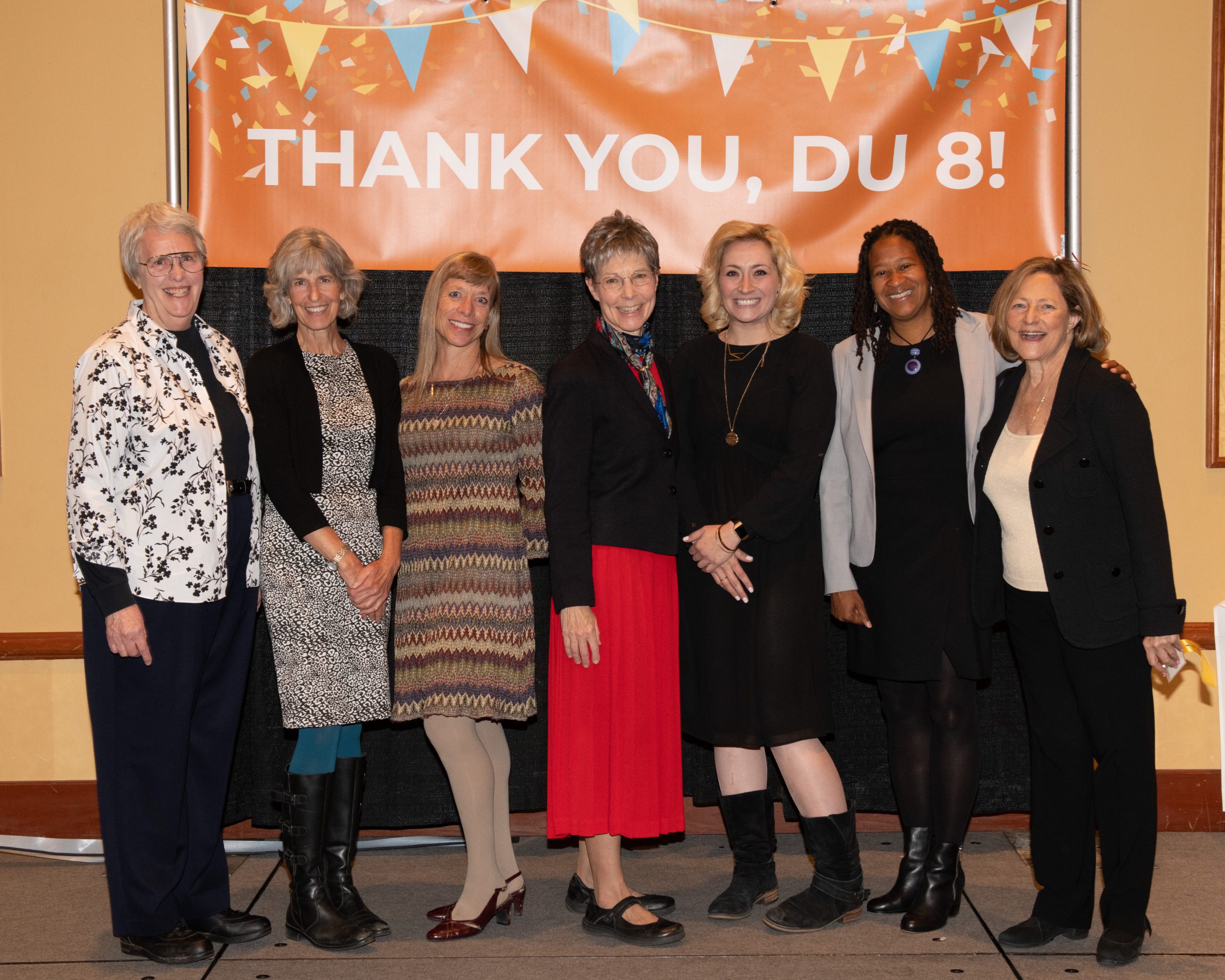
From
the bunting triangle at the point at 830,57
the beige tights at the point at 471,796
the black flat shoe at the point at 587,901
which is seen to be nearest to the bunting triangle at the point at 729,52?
the bunting triangle at the point at 830,57

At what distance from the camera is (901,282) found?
9.35 ft

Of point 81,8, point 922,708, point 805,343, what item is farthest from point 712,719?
point 81,8

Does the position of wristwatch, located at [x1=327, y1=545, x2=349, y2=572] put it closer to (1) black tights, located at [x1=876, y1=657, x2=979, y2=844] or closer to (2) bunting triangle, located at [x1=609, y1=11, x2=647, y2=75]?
(1) black tights, located at [x1=876, y1=657, x2=979, y2=844]

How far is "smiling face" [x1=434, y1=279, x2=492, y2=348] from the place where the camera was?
113 inches

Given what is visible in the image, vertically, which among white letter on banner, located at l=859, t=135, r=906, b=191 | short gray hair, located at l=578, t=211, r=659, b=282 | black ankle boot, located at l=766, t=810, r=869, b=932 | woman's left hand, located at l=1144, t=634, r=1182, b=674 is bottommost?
black ankle boot, located at l=766, t=810, r=869, b=932

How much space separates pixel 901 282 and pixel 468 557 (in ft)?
4.41

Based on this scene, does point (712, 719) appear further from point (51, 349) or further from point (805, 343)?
point (51, 349)

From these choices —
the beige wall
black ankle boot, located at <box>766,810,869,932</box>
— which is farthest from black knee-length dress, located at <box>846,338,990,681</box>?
the beige wall

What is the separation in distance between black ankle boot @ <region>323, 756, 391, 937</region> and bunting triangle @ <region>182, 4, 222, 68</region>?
2.25m

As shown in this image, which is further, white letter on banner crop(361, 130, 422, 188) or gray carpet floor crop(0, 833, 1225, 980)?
white letter on banner crop(361, 130, 422, 188)

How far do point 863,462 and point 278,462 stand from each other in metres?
1.52

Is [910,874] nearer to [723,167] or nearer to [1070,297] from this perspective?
[1070,297]

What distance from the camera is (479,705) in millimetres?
2820

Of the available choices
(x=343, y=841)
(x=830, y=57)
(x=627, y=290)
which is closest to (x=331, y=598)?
(x=343, y=841)
